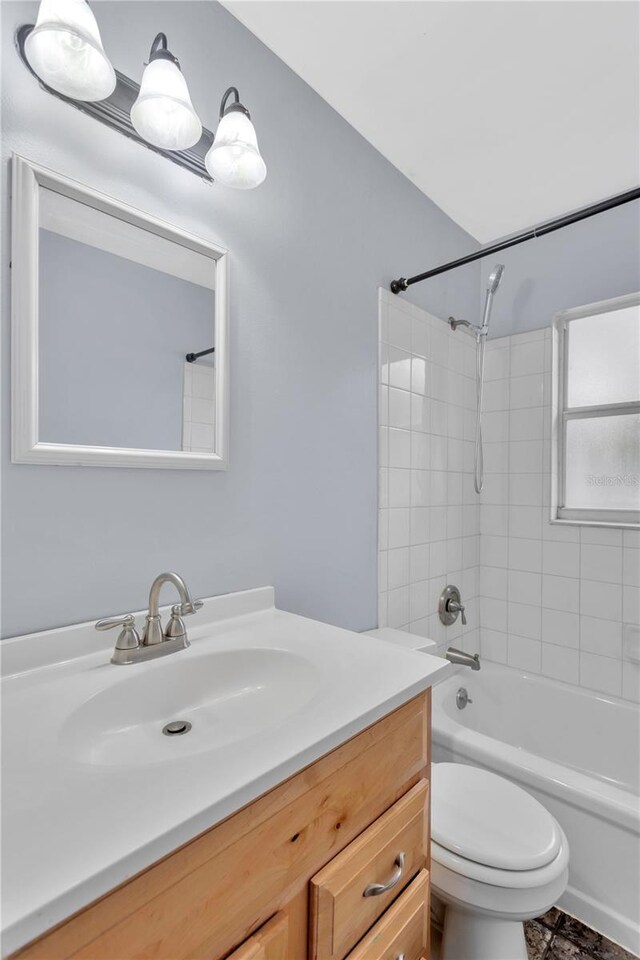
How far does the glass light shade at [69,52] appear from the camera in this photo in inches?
30.6

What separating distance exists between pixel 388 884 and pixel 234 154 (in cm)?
148

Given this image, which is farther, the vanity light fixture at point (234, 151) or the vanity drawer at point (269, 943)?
the vanity light fixture at point (234, 151)

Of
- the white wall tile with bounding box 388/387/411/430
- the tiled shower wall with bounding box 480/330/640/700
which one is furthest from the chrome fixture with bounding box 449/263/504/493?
the white wall tile with bounding box 388/387/411/430

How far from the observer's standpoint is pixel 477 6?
1.20 metres

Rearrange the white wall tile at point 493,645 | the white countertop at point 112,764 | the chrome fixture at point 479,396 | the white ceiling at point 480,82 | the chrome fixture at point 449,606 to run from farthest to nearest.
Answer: the white wall tile at point 493,645 → the chrome fixture at point 479,396 → the chrome fixture at point 449,606 → the white ceiling at point 480,82 → the white countertop at point 112,764

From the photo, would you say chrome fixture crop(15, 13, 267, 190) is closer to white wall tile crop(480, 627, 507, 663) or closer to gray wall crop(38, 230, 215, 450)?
gray wall crop(38, 230, 215, 450)

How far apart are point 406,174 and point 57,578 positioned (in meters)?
1.88

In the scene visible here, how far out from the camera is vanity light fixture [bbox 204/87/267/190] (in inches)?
40.9

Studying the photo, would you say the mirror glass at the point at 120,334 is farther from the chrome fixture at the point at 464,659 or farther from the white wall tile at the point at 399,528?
the chrome fixture at the point at 464,659

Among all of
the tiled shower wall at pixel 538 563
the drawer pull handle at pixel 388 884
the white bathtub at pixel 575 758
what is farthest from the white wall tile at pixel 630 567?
the drawer pull handle at pixel 388 884

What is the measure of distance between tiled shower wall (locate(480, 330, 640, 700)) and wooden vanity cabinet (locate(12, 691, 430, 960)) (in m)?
1.44

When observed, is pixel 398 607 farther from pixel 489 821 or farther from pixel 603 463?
pixel 603 463

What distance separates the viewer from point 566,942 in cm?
135

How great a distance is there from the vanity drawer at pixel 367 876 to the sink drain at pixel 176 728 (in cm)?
33
